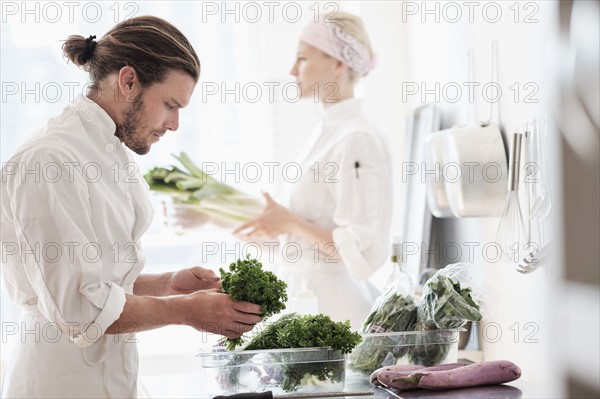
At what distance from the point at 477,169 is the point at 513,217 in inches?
6.9

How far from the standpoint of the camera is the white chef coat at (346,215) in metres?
2.80

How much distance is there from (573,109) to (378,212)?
2549mm

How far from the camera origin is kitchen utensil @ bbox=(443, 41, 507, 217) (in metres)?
2.19

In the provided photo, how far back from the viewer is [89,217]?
62.7 inches

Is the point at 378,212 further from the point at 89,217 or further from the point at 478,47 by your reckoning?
the point at 89,217

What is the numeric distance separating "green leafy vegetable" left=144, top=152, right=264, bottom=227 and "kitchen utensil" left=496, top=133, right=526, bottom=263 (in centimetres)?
123

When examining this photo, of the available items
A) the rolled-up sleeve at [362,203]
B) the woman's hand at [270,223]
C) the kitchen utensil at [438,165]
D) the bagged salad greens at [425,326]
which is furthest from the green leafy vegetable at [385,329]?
the woman's hand at [270,223]

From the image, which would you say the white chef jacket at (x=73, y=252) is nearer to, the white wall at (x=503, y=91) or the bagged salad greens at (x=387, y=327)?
the bagged salad greens at (x=387, y=327)

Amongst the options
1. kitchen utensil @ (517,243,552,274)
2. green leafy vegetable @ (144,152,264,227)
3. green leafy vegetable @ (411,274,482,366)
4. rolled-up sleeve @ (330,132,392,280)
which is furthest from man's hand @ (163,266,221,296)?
green leafy vegetable @ (144,152,264,227)

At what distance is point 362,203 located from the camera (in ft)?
9.17

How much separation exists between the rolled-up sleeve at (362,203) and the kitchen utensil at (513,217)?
0.75 metres

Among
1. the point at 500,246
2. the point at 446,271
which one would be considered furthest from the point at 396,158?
the point at 446,271

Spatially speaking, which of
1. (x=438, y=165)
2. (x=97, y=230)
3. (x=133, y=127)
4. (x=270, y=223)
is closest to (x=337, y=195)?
(x=270, y=223)

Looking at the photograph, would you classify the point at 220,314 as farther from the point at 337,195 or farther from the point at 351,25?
the point at 351,25
